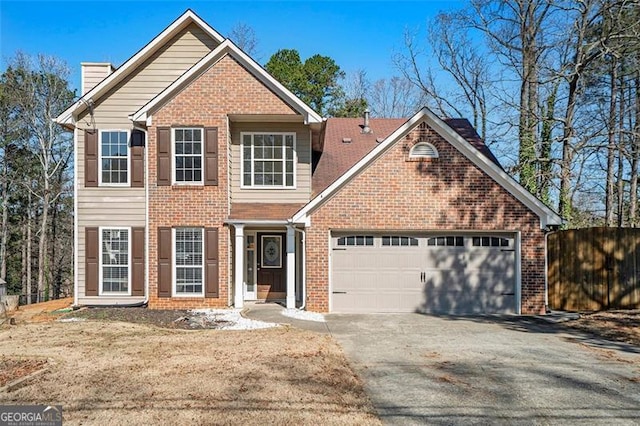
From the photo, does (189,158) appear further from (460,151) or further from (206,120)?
(460,151)

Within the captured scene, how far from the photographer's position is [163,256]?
46.9ft

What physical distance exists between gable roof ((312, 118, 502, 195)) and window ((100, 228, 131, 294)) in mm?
5943

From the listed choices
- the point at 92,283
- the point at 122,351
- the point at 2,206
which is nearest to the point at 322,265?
the point at 122,351

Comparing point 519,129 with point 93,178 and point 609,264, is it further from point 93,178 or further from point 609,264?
point 93,178

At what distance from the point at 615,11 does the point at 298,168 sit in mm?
13596

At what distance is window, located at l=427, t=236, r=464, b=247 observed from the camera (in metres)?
13.7

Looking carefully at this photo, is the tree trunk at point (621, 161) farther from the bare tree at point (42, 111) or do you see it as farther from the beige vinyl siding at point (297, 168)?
the bare tree at point (42, 111)

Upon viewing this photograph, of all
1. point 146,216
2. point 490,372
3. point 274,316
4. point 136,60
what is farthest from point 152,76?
point 490,372

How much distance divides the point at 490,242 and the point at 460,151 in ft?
8.42

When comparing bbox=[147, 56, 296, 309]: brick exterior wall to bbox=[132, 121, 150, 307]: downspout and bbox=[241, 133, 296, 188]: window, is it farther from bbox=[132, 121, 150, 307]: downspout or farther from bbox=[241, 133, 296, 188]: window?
bbox=[241, 133, 296, 188]: window

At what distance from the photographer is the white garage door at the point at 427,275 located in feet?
44.8

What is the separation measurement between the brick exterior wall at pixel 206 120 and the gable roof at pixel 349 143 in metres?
3.01

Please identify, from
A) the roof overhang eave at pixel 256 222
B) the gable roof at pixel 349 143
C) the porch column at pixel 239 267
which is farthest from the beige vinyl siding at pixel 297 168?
the porch column at pixel 239 267

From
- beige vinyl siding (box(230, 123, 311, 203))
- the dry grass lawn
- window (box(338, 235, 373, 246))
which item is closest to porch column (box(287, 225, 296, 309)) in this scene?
window (box(338, 235, 373, 246))
